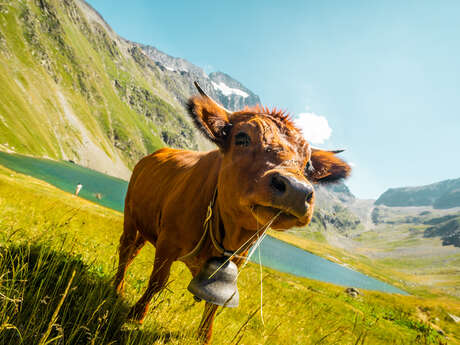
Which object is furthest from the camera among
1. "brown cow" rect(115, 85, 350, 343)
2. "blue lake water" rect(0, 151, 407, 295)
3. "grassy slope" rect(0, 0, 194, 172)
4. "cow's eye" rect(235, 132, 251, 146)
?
"grassy slope" rect(0, 0, 194, 172)

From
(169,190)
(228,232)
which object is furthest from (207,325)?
(169,190)

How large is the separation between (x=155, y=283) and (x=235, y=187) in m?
1.78

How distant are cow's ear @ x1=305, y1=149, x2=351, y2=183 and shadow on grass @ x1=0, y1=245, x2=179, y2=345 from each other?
3.19 metres

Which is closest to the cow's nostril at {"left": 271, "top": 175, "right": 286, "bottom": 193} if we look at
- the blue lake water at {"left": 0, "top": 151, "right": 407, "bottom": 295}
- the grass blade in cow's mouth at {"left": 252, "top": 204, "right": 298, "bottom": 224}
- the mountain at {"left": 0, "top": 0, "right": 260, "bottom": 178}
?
the grass blade in cow's mouth at {"left": 252, "top": 204, "right": 298, "bottom": 224}

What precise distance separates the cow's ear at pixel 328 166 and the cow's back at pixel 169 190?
5.38 feet

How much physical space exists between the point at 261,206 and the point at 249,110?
179 centimetres

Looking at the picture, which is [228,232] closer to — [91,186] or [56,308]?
[56,308]

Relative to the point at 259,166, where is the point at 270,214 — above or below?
below

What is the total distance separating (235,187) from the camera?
281 centimetres

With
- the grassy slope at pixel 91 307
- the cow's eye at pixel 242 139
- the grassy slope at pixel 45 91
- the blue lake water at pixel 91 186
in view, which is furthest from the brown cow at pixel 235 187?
the grassy slope at pixel 45 91

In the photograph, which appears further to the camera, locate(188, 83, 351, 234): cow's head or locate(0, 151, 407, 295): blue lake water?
locate(0, 151, 407, 295): blue lake water

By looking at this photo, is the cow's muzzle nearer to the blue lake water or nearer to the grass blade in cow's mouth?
the grass blade in cow's mouth

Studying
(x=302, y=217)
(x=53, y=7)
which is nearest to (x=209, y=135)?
(x=302, y=217)

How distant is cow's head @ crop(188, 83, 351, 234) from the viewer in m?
2.29
